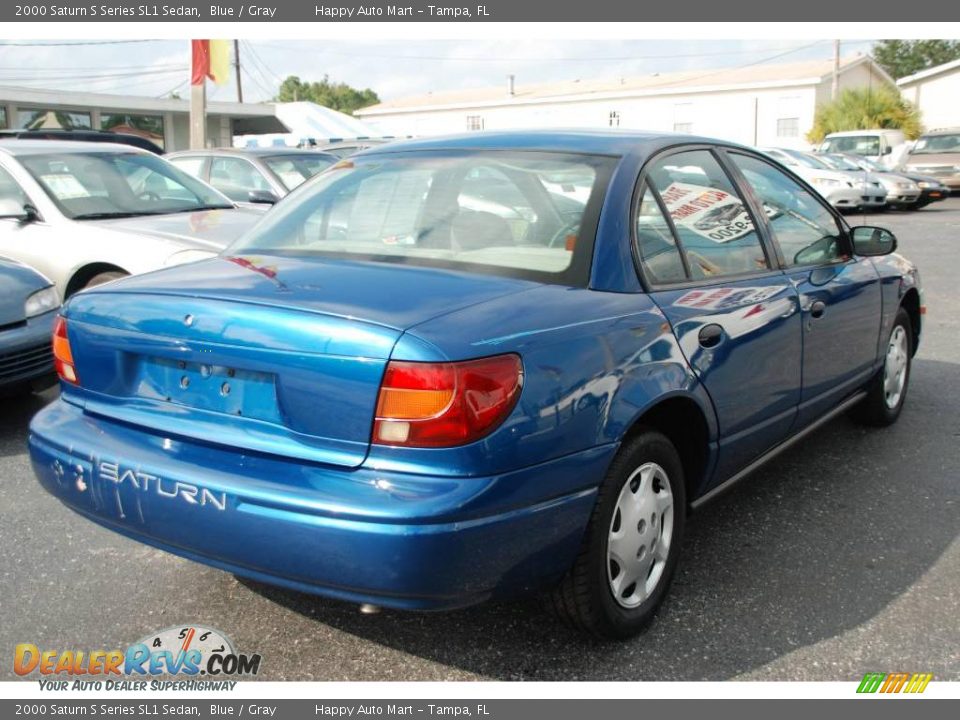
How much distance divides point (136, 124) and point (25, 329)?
105 feet

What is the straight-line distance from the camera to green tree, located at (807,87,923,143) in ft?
112

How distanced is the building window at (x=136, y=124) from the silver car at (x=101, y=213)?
27687mm

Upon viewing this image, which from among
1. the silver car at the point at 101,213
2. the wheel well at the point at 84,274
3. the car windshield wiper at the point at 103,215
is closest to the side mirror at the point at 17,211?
the silver car at the point at 101,213

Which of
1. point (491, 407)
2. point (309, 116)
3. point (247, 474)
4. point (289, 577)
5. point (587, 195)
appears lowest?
point (289, 577)

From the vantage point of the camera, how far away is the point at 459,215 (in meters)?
3.17

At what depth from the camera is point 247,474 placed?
8.14 feet

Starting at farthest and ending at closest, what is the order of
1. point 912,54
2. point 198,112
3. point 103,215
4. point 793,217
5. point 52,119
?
point 912,54 < point 52,119 < point 198,112 < point 103,215 < point 793,217

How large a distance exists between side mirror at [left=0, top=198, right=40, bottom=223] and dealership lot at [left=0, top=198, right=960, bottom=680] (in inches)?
119

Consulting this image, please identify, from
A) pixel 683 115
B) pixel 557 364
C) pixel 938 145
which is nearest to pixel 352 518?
pixel 557 364

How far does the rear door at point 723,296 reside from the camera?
3111 mm

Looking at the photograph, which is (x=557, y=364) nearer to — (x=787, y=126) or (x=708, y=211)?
(x=708, y=211)
